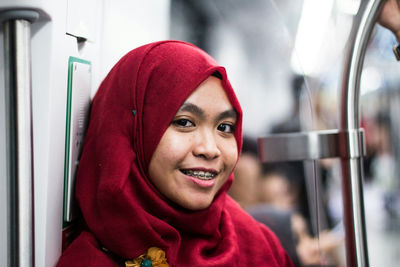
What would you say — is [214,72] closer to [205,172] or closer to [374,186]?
[205,172]

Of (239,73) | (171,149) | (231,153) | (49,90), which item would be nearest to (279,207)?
(239,73)

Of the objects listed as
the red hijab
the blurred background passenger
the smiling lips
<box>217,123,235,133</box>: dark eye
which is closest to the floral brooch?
the red hijab

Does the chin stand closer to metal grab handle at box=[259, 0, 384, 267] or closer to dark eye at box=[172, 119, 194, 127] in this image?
dark eye at box=[172, 119, 194, 127]

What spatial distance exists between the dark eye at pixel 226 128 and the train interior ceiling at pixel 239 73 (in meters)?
0.22

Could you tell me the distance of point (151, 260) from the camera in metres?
0.77

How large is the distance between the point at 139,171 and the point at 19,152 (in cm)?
26

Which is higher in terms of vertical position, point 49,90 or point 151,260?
point 49,90

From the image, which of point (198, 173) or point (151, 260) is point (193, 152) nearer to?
point (198, 173)

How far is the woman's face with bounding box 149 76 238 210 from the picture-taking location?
31.1 inches

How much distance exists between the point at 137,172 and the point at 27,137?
0.79 ft

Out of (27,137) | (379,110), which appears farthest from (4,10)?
(379,110)

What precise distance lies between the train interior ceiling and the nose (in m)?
0.26

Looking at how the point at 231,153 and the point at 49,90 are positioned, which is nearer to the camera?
the point at 49,90

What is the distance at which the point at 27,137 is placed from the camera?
→ 23.9 inches
